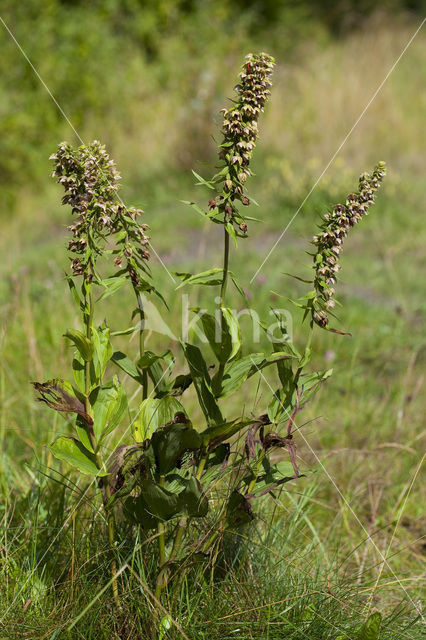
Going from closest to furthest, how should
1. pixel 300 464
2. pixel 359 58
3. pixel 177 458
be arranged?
pixel 177 458 < pixel 300 464 < pixel 359 58

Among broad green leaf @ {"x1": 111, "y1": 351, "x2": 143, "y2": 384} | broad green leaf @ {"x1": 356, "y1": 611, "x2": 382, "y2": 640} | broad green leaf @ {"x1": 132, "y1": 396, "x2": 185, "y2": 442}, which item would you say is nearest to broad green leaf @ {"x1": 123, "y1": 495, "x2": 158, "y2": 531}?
broad green leaf @ {"x1": 132, "y1": 396, "x2": 185, "y2": 442}

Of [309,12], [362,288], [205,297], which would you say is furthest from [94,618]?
[309,12]

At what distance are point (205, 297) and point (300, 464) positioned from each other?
1969 mm

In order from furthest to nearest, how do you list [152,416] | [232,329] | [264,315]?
[264,315] < [152,416] < [232,329]

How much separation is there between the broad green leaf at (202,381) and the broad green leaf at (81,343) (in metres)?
0.19

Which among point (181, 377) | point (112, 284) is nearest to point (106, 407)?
point (181, 377)

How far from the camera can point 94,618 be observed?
140 centimetres

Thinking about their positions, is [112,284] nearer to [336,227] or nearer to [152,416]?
[152,416]

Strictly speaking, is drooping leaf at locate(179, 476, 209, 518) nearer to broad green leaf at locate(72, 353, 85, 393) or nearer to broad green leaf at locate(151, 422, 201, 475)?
broad green leaf at locate(151, 422, 201, 475)

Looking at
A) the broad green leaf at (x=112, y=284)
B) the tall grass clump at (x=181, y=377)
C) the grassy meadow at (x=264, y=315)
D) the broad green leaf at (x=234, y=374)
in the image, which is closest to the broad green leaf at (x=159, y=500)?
the tall grass clump at (x=181, y=377)

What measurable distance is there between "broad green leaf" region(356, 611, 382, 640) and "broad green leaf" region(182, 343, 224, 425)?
0.50 meters

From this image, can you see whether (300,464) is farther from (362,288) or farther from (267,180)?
(267,180)

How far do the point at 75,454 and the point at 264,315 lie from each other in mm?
2624

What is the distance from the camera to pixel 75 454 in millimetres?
1363
